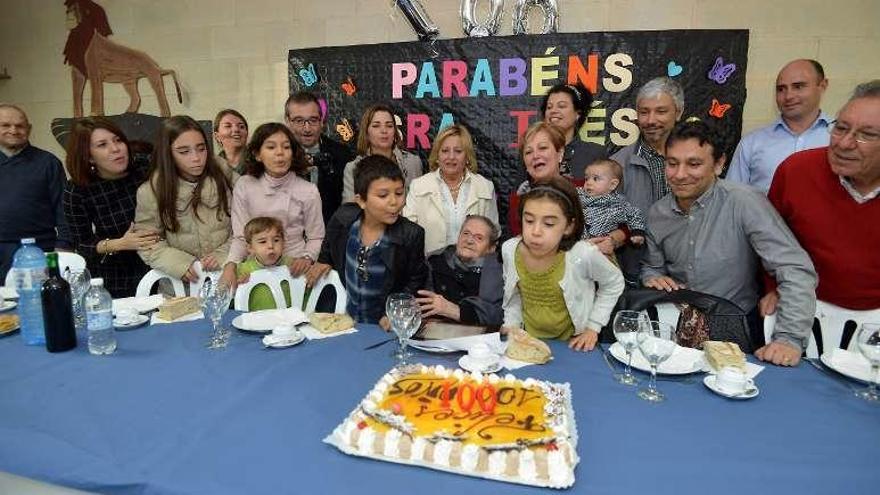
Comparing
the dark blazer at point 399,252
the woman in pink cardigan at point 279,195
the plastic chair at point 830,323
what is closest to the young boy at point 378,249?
the dark blazer at point 399,252

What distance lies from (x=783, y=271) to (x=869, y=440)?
827mm

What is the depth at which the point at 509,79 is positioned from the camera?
11.4 ft

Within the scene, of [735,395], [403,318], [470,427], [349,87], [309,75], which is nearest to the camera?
[470,427]

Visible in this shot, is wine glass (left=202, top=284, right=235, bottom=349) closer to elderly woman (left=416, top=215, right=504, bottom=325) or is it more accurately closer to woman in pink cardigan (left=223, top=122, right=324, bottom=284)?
elderly woman (left=416, top=215, right=504, bottom=325)

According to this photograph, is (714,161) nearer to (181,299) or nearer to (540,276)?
(540,276)

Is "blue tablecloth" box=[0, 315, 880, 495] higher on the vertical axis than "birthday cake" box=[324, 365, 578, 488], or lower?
lower

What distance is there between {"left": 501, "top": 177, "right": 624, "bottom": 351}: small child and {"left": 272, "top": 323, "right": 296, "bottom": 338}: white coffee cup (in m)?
0.77

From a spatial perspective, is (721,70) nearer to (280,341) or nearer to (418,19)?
(418,19)

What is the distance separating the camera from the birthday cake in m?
0.95

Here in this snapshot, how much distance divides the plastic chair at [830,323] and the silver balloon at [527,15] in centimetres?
239

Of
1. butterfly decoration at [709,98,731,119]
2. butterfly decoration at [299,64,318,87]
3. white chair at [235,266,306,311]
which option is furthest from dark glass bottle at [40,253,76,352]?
butterfly decoration at [709,98,731,119]

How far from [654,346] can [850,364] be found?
58 centimetres

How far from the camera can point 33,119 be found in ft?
16.9

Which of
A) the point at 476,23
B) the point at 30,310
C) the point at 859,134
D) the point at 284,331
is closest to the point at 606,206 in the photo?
the point at 859,134
